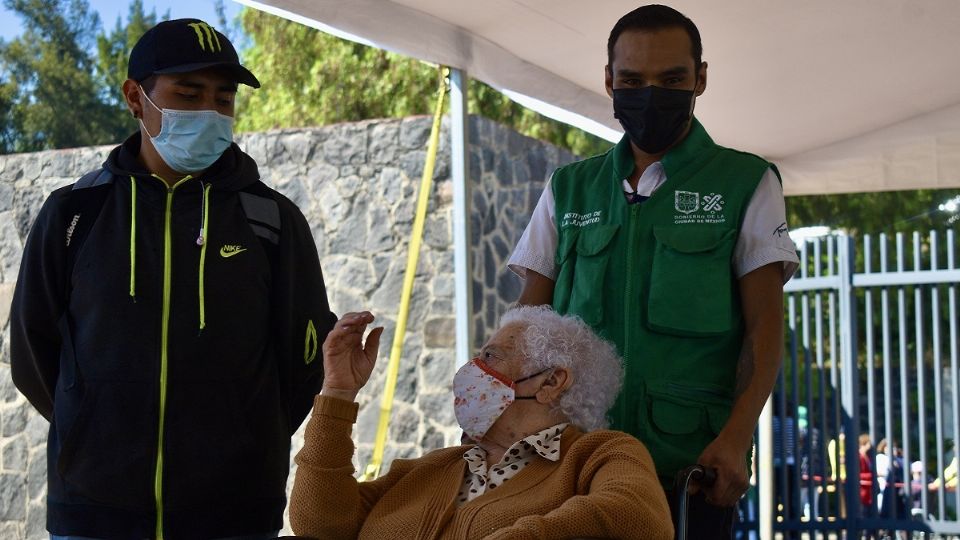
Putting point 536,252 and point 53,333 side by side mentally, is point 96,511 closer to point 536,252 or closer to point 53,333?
point 53,333

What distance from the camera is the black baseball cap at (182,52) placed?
285 cm

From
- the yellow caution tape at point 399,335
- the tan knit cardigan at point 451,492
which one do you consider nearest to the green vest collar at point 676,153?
the tan knit cardigan at point 451,492

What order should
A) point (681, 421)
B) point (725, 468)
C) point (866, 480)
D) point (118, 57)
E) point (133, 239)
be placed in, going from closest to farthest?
point (725, 468)
point (681, 421)
point (133, 239)
point (866, 480)
point (118, 57)

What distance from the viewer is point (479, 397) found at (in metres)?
2.67

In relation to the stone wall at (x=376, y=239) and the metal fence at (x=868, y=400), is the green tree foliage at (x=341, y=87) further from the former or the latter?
the metal fence at (x=868, y=400)

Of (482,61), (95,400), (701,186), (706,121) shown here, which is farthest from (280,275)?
(706,121)

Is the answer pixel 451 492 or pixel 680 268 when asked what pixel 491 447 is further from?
pixel 680 268

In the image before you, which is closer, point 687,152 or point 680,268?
point 680,268

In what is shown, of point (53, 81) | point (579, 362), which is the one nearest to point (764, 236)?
point (579, 362)

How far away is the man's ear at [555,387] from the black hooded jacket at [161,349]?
58cm

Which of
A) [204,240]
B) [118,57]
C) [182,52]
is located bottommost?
[204,240]

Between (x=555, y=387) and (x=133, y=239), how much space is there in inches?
39.8

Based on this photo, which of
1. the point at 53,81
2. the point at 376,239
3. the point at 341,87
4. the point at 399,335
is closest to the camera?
the point at 399,335

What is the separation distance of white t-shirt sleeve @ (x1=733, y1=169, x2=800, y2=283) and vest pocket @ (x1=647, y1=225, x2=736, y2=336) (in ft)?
0.10
